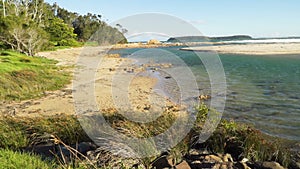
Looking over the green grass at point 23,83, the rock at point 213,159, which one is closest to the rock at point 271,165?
the rock at point 213,159

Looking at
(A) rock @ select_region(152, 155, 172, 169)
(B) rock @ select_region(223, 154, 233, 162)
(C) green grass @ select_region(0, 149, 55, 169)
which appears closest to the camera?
(C) green grass @ select_region(0, 149, 55, 169)

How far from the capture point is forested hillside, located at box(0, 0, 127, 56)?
25.5 m

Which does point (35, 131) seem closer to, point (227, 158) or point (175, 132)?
point (175, 132)

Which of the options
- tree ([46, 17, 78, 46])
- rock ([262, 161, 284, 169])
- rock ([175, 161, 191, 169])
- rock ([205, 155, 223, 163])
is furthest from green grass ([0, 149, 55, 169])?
tree ([46, 17, 78, 46])

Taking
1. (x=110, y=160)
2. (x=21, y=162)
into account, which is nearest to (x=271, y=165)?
(x=110, y=160)

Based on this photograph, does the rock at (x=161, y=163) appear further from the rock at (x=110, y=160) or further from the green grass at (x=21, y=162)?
the green grass at (x=21, y=162)

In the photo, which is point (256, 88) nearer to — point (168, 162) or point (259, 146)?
point (259, 146)

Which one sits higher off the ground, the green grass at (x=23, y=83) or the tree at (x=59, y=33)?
the tree at (x=59, y=33)

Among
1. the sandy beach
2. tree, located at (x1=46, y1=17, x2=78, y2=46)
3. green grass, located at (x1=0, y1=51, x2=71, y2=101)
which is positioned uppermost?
tree, located at (x1=46, y1=17, x2=78, y2=46)

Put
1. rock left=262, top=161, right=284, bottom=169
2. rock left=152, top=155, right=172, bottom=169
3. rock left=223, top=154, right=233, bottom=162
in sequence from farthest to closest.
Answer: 1. rock left=223, top=154, right=233, bottom=162
2. rock left=152, top=155, right=172, bottom=169
3. rock left=262, top=161, right=284, bottom=169

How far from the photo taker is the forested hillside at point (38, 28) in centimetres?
2550

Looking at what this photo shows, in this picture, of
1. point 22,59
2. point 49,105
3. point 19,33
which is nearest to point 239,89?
point 49,105

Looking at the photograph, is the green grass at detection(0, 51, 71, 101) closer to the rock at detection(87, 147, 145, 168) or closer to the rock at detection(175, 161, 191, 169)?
the rock at detection(87, 147, 145, 168)

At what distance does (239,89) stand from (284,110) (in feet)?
14.3
